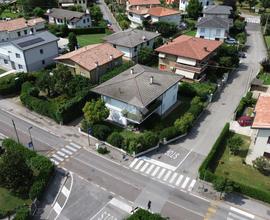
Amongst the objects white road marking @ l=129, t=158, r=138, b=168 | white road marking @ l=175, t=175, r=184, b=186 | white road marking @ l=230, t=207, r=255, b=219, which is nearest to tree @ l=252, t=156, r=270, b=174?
white road marking @ l=230, t=207, r=255, b=219

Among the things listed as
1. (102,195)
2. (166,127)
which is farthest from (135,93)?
(102,195)

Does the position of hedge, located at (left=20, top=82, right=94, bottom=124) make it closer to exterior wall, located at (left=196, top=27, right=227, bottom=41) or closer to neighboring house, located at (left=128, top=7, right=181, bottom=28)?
exterior wall, located at (left=196, top=27, right=227, bottom=41)

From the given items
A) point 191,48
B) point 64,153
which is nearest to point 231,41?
point 191,48

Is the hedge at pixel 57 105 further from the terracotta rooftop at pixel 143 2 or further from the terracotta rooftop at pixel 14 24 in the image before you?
the terracotta rooftop at pixel 143 2

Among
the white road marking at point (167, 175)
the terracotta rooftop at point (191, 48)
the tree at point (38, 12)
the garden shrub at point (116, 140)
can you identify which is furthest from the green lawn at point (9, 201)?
the tree at point (38, 12)

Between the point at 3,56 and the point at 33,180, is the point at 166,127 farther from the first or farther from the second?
the point at 3,56

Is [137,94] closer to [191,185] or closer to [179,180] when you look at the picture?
[179,180]

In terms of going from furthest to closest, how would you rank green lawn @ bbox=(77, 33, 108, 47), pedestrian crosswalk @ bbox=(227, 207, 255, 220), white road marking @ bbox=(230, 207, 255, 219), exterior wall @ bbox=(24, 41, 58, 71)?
green lawn @ bbox=(77, 33, 108, 47), exterior wall @ bbox=(24, 41, 58, 71), white road marking @ bbox=(230, 207, 255, 219), pedestrian crosswalk @ bbox=(227, 207, 255, 220)

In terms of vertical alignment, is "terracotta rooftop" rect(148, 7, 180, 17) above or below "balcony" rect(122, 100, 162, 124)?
above
